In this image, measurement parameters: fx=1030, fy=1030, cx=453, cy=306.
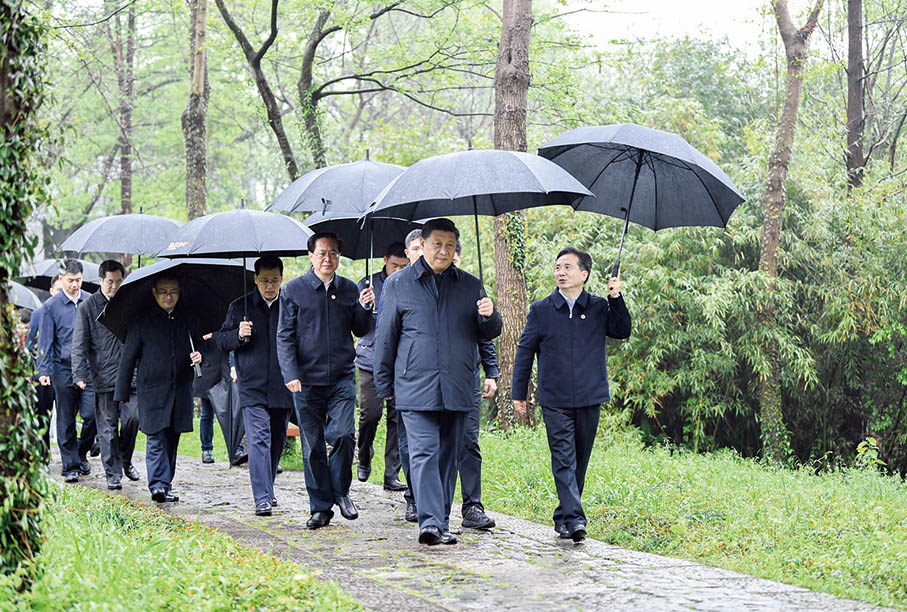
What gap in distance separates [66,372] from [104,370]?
103cm

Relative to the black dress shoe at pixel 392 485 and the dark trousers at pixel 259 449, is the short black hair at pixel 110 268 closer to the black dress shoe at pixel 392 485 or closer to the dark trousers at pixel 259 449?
the dark trousers at pixel 259 449

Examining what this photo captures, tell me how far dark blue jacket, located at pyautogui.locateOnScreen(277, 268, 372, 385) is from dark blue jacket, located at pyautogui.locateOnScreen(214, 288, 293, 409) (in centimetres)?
69

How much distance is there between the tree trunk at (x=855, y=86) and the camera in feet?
64.6

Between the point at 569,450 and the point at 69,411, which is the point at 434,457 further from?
the point at 69,411

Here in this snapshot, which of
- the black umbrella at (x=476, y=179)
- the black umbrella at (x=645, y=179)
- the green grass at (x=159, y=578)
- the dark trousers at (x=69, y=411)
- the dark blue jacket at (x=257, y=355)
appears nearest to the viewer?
the green grass at (x=159, y=578)

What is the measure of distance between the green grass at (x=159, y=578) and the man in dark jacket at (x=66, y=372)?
511 centimetres

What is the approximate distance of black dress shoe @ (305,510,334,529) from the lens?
7.68m

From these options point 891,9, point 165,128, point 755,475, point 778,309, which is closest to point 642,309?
point 778,309

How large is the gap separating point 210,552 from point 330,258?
9.00 ft

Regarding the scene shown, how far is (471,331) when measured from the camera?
7160mm

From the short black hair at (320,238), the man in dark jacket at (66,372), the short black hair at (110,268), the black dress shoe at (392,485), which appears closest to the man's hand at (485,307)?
the short black hair at (320,238)

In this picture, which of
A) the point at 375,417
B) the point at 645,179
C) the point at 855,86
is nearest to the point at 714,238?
the point at 855,86

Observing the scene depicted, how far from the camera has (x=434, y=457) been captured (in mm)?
6902

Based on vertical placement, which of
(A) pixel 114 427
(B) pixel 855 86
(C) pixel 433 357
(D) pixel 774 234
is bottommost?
(A) pixel 114 427
